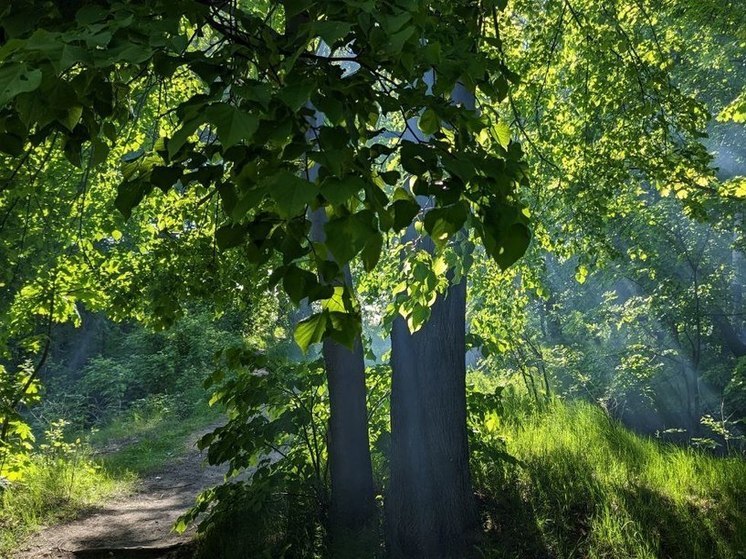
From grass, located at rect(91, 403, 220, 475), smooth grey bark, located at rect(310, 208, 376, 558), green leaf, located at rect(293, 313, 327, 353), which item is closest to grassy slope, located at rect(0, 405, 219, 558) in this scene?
grass, located at rect(91, 403, 220, 475)

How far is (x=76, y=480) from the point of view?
753 cm

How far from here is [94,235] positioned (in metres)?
6.61

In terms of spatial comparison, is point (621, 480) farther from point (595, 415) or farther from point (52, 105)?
point (52, 105)

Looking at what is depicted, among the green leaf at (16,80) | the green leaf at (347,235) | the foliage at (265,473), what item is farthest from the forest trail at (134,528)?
the green leaf at (16,80)

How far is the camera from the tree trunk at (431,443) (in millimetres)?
4191

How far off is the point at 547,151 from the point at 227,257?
320 centimetres

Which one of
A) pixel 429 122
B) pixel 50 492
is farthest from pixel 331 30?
pixel 50 492

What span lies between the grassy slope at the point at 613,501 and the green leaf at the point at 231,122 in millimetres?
3766

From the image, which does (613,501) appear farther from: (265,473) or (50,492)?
(50,492)

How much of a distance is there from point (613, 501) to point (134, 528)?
4.73 m

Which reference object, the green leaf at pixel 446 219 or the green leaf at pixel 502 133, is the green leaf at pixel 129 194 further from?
the green leaf at pixel 502 133

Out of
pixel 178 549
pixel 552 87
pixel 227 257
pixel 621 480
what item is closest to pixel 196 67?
pixel 227 257

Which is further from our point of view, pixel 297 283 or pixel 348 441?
pixel 348 441

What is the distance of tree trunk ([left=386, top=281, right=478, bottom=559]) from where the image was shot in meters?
4.19
